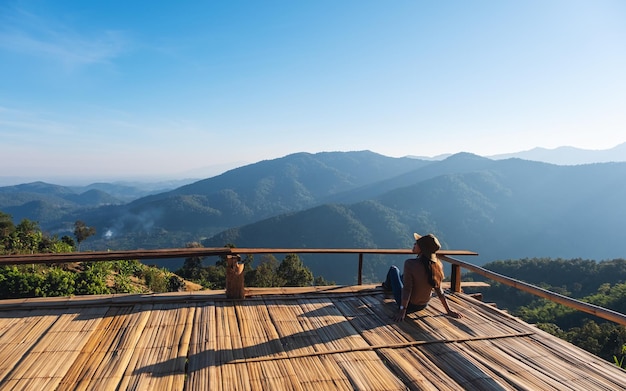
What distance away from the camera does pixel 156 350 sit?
8.86 ft

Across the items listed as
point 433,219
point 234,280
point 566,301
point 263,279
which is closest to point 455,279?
point 566,301

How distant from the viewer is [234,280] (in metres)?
3.73

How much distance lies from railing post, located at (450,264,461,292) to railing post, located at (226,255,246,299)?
2.54 meters

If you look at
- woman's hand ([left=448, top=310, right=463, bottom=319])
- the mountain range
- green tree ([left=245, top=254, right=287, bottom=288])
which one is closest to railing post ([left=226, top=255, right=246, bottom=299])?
woman's hand ([left=448, top=310, right=463, bottom=319])

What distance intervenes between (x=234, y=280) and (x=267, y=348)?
1070mm

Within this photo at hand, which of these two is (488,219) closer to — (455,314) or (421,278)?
(455,314)

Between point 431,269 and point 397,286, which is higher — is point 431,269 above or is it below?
above

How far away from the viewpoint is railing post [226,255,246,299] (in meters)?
3.73

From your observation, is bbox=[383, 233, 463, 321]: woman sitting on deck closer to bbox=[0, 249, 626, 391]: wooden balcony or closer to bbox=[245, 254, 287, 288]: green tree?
bbox=[0, 249, 626, 391]: wooden balcony

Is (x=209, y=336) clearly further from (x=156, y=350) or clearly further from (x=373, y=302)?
(x=373, y=302)

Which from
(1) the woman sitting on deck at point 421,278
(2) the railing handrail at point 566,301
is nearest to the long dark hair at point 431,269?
(1) the woman sitting on deck at point 421,278

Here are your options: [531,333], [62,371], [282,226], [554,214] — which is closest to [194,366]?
[62,371]

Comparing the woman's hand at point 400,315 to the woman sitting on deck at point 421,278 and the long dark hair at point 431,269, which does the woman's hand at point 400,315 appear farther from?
the long dark hair at point 431,269

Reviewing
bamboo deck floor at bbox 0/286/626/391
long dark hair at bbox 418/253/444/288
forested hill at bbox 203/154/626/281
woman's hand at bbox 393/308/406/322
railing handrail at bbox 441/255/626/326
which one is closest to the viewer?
bamboo deck floor at bbox 0/286/626/391
